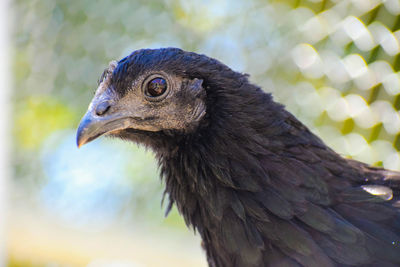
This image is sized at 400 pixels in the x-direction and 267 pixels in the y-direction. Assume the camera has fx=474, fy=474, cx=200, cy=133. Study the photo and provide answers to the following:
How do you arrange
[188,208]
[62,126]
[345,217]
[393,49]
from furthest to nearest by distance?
[62,126], [393,49], [188,208], [345,217]

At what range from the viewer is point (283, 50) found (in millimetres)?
2508

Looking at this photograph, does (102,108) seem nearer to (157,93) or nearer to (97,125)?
(97,125)

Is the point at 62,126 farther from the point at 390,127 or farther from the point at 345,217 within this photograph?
the point at 345,217

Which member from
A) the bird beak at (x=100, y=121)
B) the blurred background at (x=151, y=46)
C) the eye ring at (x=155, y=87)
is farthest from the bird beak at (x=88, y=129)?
the blurred background at (x=151, y=46)

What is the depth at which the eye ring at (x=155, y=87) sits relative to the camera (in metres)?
1.30

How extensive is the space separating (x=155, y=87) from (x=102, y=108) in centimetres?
16

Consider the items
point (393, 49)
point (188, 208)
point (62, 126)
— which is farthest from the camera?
point (62, 126)

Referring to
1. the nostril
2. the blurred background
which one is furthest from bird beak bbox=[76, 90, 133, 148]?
the blurred background

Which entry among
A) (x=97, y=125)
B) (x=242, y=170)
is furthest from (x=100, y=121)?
(x=242, y=170)

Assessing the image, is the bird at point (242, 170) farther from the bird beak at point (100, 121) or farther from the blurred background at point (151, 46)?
the blurred background at point (151, 46)

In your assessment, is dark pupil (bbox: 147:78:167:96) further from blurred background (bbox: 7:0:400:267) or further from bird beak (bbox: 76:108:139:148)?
blurred background (bbox: 7:0:400:267)

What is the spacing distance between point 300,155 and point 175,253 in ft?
6.66

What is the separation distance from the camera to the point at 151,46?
2746mm

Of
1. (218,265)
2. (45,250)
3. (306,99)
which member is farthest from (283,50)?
(45,250)
